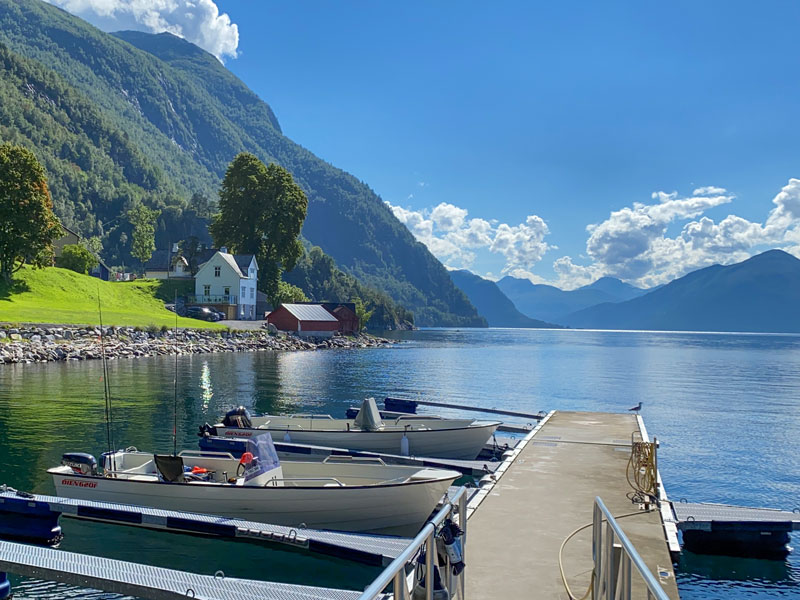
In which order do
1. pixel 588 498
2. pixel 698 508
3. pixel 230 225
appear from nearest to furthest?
1. pixel 588 498
2. pixel 698 508
3. pixel 230 225

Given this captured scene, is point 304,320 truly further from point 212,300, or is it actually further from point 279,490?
point 279,490

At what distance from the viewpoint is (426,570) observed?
7645 mm

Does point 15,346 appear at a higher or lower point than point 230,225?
lower

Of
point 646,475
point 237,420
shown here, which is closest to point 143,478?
point 237,420

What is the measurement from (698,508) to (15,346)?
2188 inches

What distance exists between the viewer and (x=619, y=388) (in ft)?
182

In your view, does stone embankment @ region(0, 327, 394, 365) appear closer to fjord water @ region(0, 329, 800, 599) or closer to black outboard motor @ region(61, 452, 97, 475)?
fjord water @ region(0, 329, 800, 599)

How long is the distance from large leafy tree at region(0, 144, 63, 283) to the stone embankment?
12461mm

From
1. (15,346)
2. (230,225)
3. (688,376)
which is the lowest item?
(688,376)

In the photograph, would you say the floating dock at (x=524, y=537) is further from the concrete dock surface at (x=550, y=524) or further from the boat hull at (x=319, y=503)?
the boat hull at (x=319, y=503)

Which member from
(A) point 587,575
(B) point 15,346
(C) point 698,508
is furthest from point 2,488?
(B) point 15,346

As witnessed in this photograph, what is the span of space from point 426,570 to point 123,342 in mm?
67963

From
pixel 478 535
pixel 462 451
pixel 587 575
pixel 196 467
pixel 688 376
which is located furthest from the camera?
pixel 688 376

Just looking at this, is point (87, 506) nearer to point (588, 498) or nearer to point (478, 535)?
point (478, 535)
